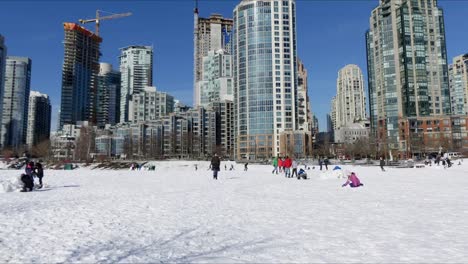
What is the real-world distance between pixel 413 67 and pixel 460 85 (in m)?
80.6

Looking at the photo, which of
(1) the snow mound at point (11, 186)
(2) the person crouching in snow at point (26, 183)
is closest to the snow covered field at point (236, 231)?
(2) the person crouching in snow at point (26, 183)

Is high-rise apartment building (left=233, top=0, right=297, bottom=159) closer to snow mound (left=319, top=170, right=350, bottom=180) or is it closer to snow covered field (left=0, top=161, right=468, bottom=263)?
snow mound (left=319, top=170, right=350, bottom=180)

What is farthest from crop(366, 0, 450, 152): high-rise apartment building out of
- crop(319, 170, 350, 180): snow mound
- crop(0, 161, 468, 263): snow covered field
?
crop(0, 161, 468, 263): snow covered field

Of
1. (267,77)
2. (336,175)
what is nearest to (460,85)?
(267,77)

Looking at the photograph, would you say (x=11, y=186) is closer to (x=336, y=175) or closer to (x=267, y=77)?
(x=336, y=175)

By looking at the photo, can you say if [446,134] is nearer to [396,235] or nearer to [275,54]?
[275,54]

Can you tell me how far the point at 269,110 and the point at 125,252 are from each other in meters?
151

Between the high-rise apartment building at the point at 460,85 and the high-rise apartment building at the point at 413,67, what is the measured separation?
231 feet

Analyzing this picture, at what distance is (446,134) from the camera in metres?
114

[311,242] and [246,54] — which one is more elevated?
[246,54]

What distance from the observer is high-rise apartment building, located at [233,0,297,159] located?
15475 cm

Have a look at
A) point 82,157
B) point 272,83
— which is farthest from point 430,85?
point 82,157

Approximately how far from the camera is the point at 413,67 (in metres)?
127

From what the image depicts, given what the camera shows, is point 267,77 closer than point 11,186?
No
